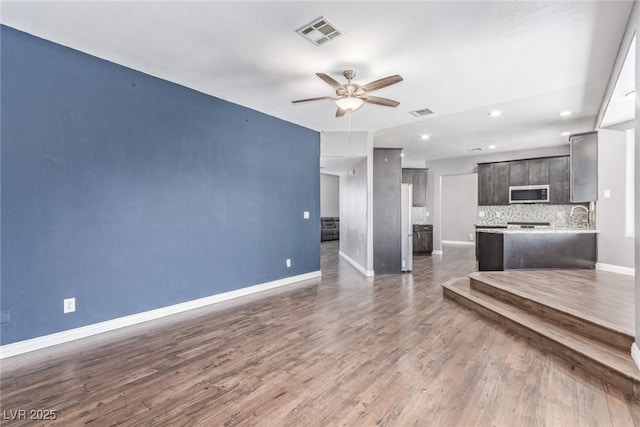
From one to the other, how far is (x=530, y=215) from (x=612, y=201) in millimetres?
2942

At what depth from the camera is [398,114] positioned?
5.03 metres

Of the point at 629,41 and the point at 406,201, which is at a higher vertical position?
the point at 629,41

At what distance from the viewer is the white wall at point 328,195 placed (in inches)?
481

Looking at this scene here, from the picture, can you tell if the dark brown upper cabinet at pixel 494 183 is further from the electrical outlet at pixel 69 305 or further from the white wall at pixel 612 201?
the electrical outlet at pixel 69 305

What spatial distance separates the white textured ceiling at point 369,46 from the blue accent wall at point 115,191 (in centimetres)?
32

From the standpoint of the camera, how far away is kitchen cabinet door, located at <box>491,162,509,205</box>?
7.94m

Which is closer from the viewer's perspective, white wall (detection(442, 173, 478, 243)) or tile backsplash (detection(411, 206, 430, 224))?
tile backsplash (detection(411, 206, 430, 224))

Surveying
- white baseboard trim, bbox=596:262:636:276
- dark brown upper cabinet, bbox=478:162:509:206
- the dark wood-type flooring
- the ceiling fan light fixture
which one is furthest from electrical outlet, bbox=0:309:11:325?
dark brown upper cabinet, bbox=478:162:509:206

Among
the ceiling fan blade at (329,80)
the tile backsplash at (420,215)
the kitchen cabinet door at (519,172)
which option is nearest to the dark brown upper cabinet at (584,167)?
the kitchen cabinet door at (519,172)

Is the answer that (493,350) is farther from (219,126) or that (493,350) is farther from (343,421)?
(219,126)

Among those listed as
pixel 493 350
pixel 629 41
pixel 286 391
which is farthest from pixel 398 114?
pixel 286 391

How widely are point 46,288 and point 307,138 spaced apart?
13.9 feet

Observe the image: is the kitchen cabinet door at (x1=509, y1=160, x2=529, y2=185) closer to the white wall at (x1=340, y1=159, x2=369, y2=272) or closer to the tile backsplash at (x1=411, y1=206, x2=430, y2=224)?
the tile backsplash at (x1=411, y1=206, x2=430, y2=224)

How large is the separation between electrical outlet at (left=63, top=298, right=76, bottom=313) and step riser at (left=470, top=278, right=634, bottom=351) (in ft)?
15.5
